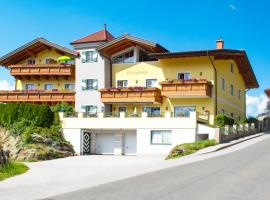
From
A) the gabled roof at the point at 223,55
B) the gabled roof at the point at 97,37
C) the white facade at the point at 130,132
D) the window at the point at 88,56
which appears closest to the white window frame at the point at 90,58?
the window at the point at 88,56

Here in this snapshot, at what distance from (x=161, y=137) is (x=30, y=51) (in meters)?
21.0

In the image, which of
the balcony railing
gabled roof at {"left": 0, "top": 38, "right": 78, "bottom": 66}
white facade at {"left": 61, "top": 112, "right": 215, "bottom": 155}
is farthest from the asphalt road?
gabled roof at {"left": 0, "top": 38, "right": 78, "bottom": 66}

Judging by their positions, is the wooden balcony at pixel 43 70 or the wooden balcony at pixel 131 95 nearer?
the wooden balcony at pixel 131 95

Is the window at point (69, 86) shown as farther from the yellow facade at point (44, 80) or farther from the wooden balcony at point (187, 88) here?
the wooden balcony at point (187, 88)

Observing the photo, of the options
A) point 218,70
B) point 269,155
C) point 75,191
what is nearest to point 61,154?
point 218,70

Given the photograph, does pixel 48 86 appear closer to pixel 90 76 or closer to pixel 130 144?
pixel 90 76

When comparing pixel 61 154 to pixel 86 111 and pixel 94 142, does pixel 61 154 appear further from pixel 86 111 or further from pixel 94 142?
pixel 86 111

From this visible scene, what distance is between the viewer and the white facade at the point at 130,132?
39031mm

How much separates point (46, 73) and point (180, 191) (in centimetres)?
3818

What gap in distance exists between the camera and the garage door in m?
44.2

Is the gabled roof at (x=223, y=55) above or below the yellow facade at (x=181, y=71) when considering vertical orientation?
above

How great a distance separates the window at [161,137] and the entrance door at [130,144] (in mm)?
2955

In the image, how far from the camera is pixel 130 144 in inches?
1705

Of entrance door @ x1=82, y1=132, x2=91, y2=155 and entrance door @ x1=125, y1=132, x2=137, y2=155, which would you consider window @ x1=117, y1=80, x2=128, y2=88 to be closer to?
entrance door @ x1=125, y1=132, x2=137, y2=155
